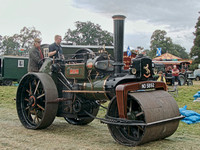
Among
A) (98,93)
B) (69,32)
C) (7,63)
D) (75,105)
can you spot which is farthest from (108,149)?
(69,32)

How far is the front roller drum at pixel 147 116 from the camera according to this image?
3.71m

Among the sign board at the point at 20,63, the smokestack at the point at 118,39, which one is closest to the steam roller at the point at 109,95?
the smokestack at the point at 118,39

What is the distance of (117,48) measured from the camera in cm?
449

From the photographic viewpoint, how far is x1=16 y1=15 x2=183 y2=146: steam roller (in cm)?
389

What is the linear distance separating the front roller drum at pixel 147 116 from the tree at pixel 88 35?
42349mm

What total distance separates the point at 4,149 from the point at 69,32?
159 feet

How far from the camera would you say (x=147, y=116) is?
3.65m

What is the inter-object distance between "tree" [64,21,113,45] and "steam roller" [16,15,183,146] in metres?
41.1

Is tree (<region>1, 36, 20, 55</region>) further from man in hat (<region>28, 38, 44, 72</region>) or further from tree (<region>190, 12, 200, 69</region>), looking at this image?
man in hat (<region>28, 38, 44, 72</region>)

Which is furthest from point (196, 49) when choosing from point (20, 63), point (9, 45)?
point (9, 45)

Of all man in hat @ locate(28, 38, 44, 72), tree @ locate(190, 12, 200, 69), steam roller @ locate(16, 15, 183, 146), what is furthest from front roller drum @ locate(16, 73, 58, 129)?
tree @ locate(190, 12, 200, 69)

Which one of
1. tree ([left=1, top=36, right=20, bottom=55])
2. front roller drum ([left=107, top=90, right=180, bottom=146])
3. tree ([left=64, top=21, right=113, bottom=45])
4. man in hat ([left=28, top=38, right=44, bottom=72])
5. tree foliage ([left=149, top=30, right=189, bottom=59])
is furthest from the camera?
tree foliage ([left=149, top=30, right=189, bottom=59])

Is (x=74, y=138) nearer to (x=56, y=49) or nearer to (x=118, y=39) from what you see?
(x=118, y=39)

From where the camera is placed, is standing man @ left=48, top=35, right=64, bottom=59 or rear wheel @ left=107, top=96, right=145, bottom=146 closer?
rear wheel @ left=107, top=96, right=145, bottom=146
